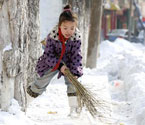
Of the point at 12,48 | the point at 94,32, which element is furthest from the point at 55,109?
the point at 94,32

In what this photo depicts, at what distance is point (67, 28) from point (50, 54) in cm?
40

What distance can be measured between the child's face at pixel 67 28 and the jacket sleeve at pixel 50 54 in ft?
0.70

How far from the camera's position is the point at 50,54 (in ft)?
15.7

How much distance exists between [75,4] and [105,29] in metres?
24.8

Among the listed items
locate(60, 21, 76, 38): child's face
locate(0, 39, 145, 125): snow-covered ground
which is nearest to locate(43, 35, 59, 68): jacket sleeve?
locate(60, 21, 76, 38): child's face

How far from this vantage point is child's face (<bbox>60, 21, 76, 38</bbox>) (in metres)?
4.62

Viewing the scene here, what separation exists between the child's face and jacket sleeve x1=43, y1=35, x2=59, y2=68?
0.21m

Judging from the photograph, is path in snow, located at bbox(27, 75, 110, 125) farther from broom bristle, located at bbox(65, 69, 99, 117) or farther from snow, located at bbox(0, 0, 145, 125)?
broom bristle, located at bbox(65, 69, 99, 117)

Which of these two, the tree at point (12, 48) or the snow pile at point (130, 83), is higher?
the tree at point (12, 48)

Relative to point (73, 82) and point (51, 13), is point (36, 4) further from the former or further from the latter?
point (51, 13)

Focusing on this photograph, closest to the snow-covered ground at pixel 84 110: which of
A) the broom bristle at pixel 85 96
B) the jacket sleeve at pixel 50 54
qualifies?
the broom bristle at pixel 85 96

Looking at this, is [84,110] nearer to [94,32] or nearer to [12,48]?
[12,48]

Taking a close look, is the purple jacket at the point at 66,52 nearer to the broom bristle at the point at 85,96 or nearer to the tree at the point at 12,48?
the broom bristle at the point at 85,96

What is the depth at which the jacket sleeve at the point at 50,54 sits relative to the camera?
477 cm
